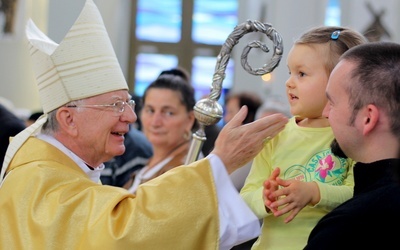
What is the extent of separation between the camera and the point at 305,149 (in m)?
3.01

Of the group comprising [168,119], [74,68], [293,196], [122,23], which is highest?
[74,68]

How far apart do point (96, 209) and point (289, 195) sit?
66cm

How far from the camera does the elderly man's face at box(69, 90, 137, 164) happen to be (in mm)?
3223

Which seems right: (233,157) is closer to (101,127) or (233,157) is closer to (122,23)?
(101,127)

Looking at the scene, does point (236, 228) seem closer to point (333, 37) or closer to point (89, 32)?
point (333, 37)

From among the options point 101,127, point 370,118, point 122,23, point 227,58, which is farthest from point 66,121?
point 122,23

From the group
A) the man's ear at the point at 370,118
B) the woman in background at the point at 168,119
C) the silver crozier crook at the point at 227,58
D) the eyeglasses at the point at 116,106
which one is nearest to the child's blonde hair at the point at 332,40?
the silver crozier crook at the point at 227,58

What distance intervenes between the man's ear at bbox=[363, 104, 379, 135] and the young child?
17.4 inches

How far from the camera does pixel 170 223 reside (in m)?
2.83

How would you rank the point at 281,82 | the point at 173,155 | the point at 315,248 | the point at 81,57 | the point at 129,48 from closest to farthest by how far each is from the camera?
the point at 315,248, the point at 81,57, the point at 173,155, the point at 281,82, the point at 129,48

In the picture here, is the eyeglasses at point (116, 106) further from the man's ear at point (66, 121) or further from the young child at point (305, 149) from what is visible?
the young child at point (305, 149)

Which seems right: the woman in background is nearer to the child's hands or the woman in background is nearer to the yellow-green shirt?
the yellow-green shirt

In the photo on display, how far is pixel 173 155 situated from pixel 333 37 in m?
2.10

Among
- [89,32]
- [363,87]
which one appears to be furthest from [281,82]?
[363,87]
